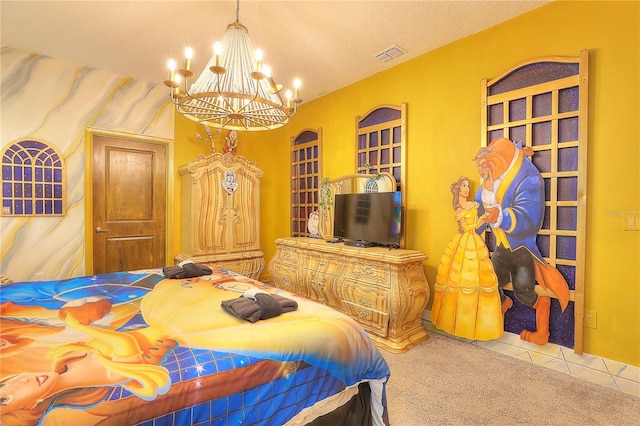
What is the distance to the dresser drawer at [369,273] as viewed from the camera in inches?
110

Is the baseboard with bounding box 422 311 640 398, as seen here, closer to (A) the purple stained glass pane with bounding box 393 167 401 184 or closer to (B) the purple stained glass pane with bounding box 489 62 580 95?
(A) the purple stained glass pane with bounding box 393 167 401 184

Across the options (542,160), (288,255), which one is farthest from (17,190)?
(542,160)

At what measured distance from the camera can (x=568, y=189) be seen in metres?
2.34

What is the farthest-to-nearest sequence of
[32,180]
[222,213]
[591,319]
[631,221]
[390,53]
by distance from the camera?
[222,213], [32,180], [390,53], [591,319], [631,221]

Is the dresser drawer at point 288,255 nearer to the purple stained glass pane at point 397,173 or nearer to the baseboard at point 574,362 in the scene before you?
the purple stained glass pane at point 397,173

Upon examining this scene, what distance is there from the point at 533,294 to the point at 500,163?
1107mm

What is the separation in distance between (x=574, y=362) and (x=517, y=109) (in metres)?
2.04

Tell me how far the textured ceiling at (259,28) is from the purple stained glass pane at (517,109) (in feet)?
2.37

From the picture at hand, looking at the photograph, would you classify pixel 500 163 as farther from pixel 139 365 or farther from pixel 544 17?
pixel 139 365

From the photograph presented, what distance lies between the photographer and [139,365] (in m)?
1.07

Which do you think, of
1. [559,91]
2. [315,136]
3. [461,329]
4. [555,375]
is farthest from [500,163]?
[315,136]

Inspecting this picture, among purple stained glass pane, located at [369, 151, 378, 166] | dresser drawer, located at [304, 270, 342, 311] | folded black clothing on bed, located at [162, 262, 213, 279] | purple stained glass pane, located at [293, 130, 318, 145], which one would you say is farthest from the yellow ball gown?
purple stained glass pane, located at [293, 130, 318, 145]

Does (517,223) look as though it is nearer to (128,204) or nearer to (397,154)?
(397,154)

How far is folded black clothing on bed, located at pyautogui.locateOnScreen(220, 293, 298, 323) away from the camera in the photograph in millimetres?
1476
